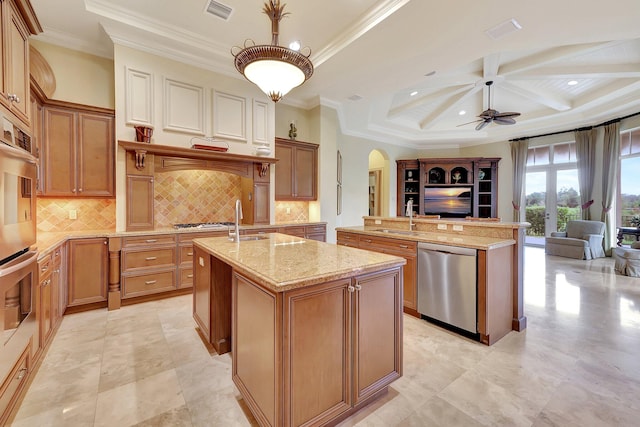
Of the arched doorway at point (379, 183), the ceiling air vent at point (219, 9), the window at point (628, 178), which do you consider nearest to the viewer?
the ceiling air vent at point (219, 9)

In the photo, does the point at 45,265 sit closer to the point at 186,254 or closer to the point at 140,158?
the point at 186,254

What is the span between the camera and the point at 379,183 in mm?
8773

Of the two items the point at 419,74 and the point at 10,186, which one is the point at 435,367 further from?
the point at 419,74

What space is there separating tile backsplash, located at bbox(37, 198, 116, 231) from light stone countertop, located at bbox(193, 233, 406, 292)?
2357mm

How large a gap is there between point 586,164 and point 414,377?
769 centimetres

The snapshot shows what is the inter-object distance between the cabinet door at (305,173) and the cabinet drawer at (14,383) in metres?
3.85

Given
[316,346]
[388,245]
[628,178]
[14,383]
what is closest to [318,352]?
[316,346]

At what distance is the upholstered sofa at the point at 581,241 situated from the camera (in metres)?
5.93

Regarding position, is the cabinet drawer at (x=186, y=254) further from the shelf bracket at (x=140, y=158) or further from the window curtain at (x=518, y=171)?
the window curtain at (x=518, y=171)

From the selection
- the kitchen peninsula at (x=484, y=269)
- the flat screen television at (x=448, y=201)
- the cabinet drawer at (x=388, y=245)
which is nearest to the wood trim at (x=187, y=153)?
the cabinet drawer at (x=388, y=245)

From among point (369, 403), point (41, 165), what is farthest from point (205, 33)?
point (369, 403)

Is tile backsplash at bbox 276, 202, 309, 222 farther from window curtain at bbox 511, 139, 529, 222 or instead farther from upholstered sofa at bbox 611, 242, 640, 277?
window curtain at bbox 511, 139, 529, 222

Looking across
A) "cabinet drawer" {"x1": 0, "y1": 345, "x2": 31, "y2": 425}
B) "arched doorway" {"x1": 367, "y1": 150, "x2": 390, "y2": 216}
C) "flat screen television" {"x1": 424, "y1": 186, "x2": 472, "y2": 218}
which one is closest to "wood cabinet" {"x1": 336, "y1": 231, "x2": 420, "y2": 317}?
"cabinet drawer" {"x1": 0, "y1": 345, "x2": 31, "y2": 425}

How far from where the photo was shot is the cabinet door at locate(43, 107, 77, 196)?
3131mm
